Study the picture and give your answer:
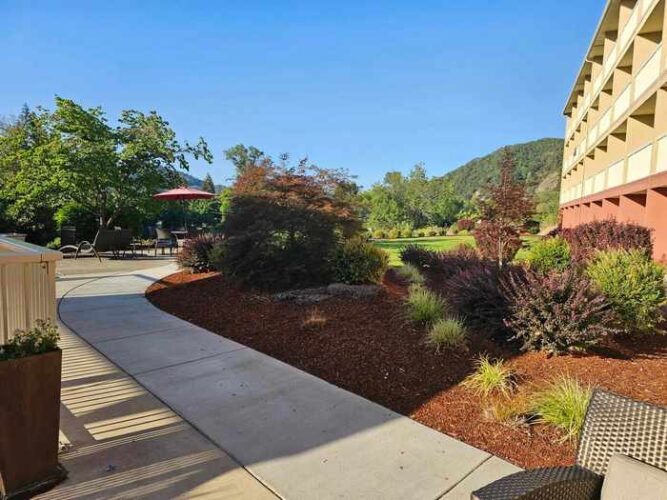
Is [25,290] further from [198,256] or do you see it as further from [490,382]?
[198,256]

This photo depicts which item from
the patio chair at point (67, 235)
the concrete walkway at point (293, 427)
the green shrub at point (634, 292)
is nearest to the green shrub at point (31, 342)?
the concrete walkway at point (293, 427)

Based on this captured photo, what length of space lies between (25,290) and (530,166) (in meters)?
77.4

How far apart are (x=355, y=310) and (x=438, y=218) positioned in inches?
1594

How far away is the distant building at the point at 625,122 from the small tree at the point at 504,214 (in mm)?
4773

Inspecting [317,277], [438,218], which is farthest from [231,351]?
[438,218]

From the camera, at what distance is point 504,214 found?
1085 centimetres

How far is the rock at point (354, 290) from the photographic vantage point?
6.92 meters

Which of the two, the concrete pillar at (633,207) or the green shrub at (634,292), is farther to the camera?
the concrete pillar at (633,207)

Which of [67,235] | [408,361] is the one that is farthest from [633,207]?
[67,235]

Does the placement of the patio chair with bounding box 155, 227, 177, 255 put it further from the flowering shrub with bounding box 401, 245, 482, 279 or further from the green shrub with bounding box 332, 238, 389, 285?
the green shrub with bounding box 332, 238, 389, 285

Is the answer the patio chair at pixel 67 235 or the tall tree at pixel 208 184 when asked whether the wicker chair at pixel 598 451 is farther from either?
the tall tree at pixel 208 184

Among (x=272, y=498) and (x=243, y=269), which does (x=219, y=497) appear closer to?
(x=272, y=498)

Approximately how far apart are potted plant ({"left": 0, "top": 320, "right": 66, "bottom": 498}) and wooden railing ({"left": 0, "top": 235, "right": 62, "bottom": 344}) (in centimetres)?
18

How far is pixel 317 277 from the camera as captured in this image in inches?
300
